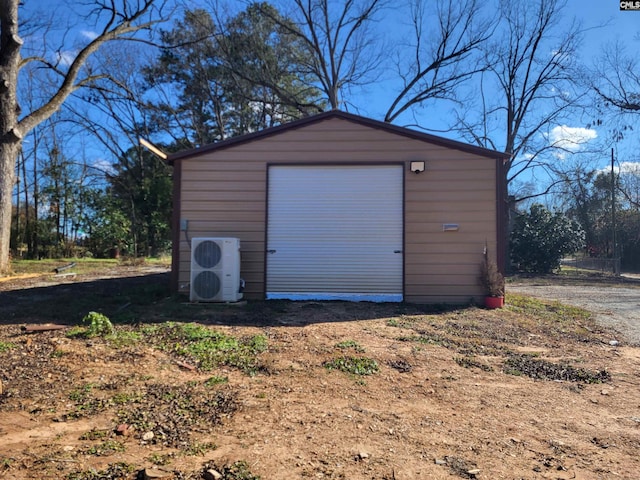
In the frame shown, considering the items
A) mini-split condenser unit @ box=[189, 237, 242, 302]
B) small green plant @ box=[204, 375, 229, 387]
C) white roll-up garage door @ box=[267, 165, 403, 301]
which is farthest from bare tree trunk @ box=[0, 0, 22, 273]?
small green plant @ box=[204, 375, 229, 387]

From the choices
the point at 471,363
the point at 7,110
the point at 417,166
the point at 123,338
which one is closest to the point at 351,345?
the point at 471,363

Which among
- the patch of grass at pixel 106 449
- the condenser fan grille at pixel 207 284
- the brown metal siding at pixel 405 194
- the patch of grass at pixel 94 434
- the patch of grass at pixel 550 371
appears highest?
the brown metal siding at pixel 405 194

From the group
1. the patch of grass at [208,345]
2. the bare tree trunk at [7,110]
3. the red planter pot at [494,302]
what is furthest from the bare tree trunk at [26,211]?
the red planter pot at [494,302]

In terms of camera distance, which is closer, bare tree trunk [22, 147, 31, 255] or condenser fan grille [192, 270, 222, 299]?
condenser fan grille [192, 270, 222, 299]

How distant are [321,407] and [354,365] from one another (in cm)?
107

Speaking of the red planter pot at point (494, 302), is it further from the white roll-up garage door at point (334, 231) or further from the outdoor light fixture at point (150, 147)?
the outdoor light fixture at point (150, 147)

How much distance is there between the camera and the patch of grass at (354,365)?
4105 millimetres

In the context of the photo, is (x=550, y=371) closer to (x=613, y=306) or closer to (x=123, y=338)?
(x=123, y=338)

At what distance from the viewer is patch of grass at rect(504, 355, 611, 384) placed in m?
4.20

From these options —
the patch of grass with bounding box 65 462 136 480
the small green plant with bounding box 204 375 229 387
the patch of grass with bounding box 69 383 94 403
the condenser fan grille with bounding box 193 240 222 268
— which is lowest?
the patch of grass with bounding box 65 462 136 480

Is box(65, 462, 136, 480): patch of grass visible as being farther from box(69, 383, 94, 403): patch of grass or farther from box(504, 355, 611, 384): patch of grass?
box(504, 355, 611, 384): patch of grass

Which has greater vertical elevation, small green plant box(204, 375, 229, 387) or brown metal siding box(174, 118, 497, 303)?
brown metal siding box(174, 118, 497, 303)

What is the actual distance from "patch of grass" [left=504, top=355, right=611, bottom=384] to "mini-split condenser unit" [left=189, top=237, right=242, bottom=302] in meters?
4.45

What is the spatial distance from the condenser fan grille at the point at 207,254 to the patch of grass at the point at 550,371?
4.58 meters
